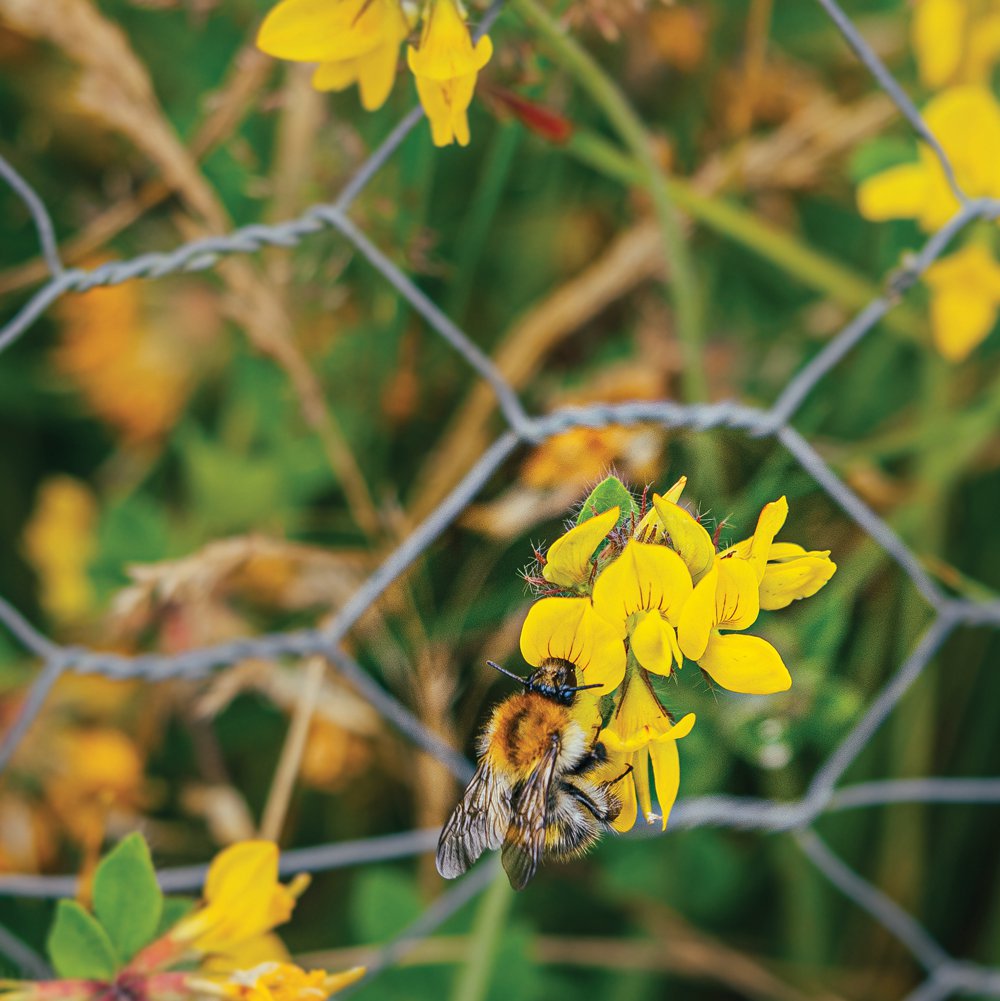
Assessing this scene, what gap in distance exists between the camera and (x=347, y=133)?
632 mm

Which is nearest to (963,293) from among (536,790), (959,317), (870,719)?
(959,317)

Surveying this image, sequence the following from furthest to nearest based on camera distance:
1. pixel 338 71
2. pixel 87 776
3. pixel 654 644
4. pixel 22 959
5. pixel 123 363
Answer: pixel 123 363, pixel 87 776, pixel 22 959, pixel 338 71, pixel 654 644

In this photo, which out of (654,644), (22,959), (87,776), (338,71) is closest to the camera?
(654,644)

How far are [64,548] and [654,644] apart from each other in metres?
0.66

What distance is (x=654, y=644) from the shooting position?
0.93ft

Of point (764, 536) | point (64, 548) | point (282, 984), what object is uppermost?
point (64, 548)

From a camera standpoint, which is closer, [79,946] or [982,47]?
[79,946]

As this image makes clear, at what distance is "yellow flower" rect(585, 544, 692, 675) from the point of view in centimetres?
29

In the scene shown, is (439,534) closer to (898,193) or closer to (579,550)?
(579,550)

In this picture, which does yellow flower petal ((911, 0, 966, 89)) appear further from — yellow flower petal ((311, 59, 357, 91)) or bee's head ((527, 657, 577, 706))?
bee's head ((527, 657, 577, 706))

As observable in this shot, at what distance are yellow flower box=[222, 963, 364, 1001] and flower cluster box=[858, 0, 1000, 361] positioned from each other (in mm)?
474

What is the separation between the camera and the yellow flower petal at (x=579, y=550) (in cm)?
30

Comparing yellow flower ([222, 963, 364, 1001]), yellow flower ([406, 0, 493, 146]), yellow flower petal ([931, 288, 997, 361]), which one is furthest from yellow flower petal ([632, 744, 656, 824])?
yellow flower petal ([931, 288, 997, 361])

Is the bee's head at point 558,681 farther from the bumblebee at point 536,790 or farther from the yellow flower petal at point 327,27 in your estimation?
the yellow flower petal at point 327,27
